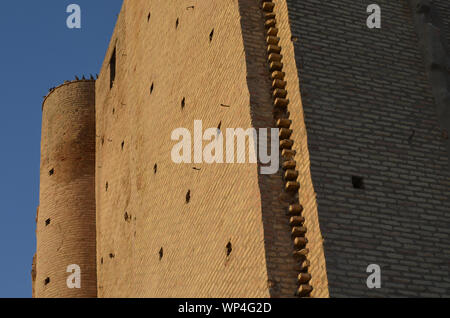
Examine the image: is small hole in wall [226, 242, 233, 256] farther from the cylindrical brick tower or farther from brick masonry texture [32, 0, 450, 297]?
the cylindrical brick tower

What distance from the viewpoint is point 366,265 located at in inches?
287

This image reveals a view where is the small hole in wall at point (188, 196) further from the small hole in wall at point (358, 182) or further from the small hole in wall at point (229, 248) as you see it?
the small hole in wall at point (358, 182)

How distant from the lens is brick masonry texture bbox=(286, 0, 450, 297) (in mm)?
7395

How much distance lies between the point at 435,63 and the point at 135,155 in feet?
20.5

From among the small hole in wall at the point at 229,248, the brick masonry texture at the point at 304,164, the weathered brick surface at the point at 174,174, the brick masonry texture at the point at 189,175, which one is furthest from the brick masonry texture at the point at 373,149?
the small hole in wall at the point at 229,248

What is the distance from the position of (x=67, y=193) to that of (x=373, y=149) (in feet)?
35.8

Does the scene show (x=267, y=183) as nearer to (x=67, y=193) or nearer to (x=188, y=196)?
(x=188, y=196)

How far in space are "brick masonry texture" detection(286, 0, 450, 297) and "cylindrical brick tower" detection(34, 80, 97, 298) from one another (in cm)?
963

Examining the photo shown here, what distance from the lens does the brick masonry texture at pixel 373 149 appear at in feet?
24.3

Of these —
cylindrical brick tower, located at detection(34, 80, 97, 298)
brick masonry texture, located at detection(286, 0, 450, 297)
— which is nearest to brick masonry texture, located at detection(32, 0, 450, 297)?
brick masonry texture, located at detection(286, 0, 450, 297)

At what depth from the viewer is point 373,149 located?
26.5 feet

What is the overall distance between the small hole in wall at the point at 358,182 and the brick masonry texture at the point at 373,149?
0.04 metres

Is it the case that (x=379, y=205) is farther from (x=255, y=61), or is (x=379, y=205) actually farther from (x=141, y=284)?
(x=141, y=284)
